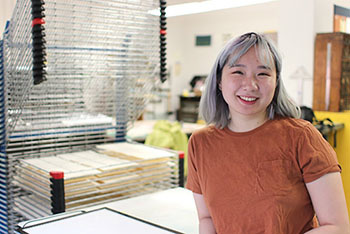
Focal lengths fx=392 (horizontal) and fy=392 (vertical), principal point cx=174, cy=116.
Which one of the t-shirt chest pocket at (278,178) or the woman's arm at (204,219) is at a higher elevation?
the t-shirt chest pocket at (278,178)

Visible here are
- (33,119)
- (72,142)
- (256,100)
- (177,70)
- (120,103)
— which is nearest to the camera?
(256,100)

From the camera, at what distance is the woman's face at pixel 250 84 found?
3.55 ft

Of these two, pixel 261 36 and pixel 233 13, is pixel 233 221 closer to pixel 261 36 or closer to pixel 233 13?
pixel 261 36

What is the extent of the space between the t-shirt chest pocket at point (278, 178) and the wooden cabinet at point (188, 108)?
8.36m

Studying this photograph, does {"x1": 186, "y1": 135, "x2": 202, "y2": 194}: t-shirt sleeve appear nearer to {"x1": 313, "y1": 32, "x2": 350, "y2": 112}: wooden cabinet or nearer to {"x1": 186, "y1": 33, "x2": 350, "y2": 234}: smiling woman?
{"x1": 186, "y1": 33, "x2": 350, "y2": 234}: smiling woman

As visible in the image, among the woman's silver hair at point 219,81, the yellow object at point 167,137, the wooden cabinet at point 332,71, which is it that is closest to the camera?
the woman's silver hair at point 219,81

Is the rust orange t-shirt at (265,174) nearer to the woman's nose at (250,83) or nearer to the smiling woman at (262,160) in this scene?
the smiling woman at (262,160)

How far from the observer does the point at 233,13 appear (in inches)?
361

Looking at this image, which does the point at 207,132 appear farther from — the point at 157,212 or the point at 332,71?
the point at 332,71

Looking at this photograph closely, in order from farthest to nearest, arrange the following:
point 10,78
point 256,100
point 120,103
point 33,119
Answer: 1. point 120,103
2. point 33,119
3. point 10,78
4. point 256,100

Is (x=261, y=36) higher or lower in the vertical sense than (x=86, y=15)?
lower

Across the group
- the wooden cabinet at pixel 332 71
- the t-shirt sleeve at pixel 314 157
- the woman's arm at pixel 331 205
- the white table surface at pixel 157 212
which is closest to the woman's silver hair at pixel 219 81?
the t-shirt sleeve at pixel 314 157

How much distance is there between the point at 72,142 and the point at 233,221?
1172mm

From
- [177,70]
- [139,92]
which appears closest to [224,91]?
[139,92]
